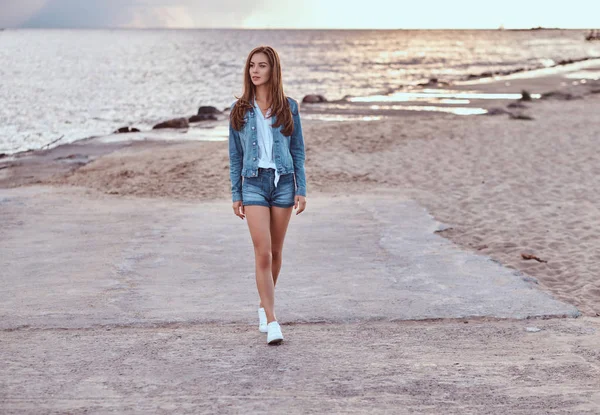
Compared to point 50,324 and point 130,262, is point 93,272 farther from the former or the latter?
point 50,324

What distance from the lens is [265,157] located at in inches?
180

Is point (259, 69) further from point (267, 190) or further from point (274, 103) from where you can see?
point (267, 190)

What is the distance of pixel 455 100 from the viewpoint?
26281 millimetres

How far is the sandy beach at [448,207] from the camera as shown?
161 inches

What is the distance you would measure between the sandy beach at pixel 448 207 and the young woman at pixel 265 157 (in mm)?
791

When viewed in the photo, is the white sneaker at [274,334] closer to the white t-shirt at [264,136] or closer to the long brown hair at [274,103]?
the white t-shirt at [264,136]

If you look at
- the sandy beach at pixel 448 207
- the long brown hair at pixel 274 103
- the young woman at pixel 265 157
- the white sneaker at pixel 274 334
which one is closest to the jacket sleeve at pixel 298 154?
the young woman at pixel 265 157

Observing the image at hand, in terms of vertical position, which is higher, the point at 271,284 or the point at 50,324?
the point at 271,284

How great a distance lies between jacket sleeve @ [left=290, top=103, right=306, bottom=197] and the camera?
466cm

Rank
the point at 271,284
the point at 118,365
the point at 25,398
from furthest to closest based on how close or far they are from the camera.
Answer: the point at 271,284 → the point at 118,365 → the point at 25,398

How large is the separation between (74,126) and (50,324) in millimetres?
19639

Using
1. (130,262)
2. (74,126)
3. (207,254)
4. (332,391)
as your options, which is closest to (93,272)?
(130,262)

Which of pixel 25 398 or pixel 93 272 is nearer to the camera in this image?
pixel 25 398

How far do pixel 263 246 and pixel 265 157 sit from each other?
1.84ft
